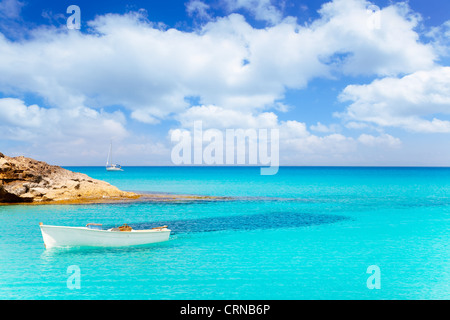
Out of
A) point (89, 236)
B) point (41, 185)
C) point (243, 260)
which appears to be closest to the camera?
point (243, 260)

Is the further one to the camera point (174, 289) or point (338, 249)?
point (338, 249)

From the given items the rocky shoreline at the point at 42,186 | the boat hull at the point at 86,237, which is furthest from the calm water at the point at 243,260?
the rocky shoreline at the point at 42,186

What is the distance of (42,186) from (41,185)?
0.65 ft

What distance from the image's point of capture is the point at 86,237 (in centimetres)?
2203

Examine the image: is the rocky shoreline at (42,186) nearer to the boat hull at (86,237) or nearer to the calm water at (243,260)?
the calm water at (243,260)

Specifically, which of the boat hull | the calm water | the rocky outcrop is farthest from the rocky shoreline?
the boat hull

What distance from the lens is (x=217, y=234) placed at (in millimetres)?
27188

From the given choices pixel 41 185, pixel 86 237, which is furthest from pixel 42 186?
pixel 86 237

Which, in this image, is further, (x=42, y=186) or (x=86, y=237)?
(x=42, y=186)

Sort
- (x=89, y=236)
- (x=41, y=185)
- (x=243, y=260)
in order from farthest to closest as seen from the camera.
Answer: (x=41, y=185)
(x=89, y=236)
(x=243, y=260)

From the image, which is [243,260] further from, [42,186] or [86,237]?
[42,186]
